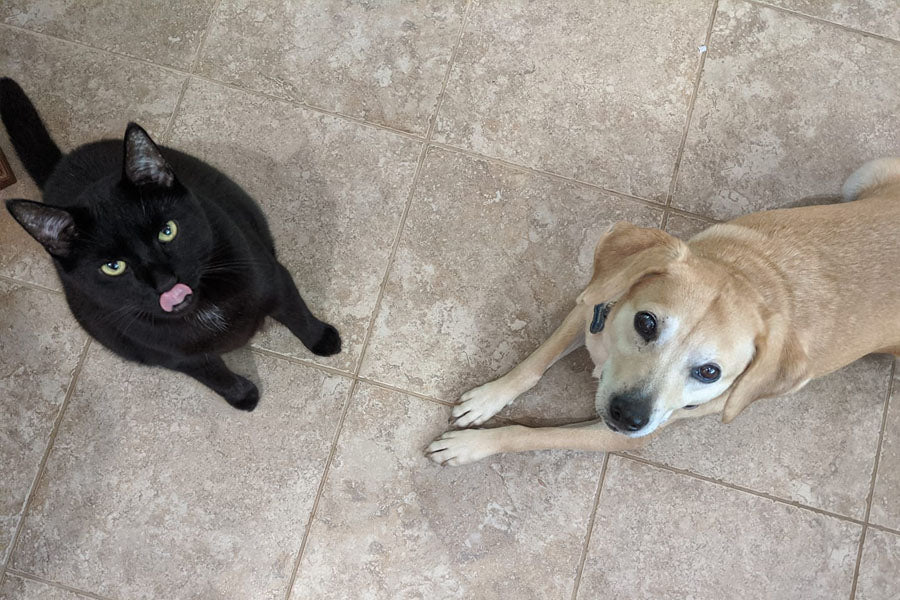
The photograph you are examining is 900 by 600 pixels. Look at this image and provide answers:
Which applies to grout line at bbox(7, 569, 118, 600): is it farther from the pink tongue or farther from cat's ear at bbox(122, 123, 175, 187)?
cat's ear at bbox(122, 123, 175, 187)

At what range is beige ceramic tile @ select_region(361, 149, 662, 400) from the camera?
112 inches

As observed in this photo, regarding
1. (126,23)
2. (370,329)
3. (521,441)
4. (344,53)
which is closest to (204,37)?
(126,23)

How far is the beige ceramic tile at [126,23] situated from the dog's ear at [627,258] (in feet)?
6.99

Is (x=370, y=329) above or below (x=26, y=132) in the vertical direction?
below

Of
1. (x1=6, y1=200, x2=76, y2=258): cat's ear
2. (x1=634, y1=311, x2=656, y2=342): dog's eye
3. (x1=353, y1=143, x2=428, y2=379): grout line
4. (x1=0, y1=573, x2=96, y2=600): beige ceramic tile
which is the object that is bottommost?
(x1=0, y1=573, x2=96, y2=600): beige ceramic tile

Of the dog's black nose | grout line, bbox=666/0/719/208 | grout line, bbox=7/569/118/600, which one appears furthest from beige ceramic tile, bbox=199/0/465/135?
grout line, bbox=7/569/118/600

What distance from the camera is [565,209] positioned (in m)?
2.95

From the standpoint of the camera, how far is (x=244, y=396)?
268cm

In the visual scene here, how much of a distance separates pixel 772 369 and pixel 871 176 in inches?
52.5

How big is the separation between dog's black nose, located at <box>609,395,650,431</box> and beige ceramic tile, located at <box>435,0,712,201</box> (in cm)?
127

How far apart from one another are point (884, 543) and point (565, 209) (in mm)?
1987

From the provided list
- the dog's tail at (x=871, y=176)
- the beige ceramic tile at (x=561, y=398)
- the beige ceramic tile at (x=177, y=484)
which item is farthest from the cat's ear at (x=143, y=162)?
the dog's tail at (x=871, y=176)

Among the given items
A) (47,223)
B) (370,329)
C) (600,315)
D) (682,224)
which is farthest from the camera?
(682,224)

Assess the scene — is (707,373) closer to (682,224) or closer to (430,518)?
(682,224)
